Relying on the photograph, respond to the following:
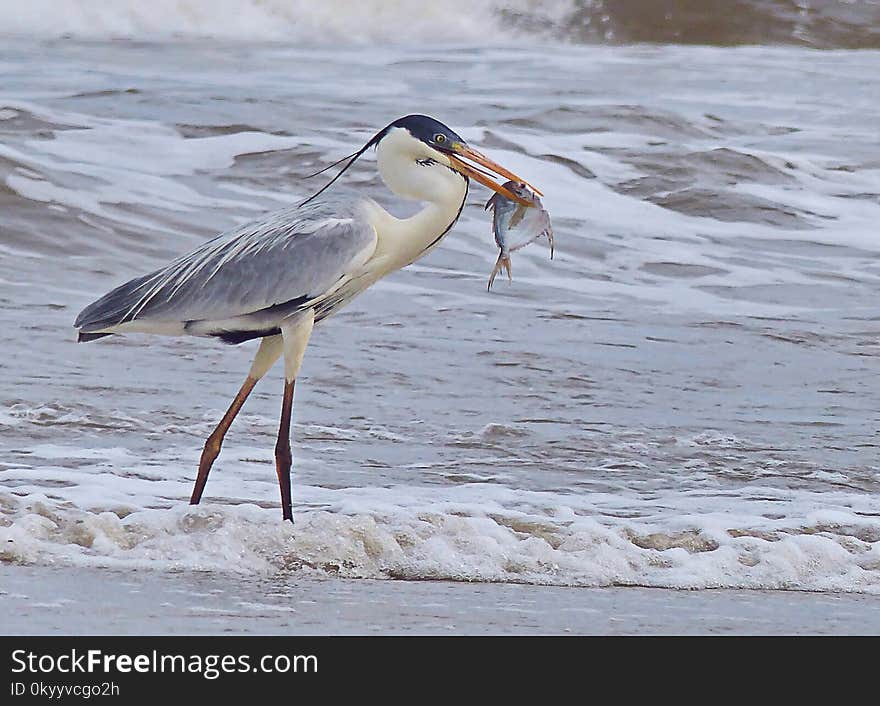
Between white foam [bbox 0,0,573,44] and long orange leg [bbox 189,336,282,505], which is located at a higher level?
white foam [bbox 0,0,573,44]

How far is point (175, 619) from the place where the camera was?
11.1ft

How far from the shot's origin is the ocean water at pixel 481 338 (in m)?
4.32

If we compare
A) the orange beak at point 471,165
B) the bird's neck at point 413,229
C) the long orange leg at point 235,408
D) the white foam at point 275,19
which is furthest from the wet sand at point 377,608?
the white foam at point 275,19

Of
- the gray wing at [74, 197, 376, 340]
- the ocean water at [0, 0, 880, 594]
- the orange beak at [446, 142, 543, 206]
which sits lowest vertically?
the ocean water at [0, 0, 880, 594]

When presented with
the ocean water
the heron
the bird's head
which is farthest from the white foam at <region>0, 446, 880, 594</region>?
the bird's head

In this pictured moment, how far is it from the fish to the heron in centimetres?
4

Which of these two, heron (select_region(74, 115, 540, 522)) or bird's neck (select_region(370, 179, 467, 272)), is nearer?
heron (select_region(74, 115, 540, 522))

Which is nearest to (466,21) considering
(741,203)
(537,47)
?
(537,47)

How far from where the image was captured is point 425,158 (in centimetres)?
460

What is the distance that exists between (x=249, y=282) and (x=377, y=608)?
118cm

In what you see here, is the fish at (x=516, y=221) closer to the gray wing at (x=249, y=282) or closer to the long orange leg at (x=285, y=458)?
the gray wing at (x=249, y=282)

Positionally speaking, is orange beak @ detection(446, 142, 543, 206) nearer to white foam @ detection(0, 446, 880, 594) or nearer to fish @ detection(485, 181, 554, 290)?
fish @ detection(485, 181, 554, 290)

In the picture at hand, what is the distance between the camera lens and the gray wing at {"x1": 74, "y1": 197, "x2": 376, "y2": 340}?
14.5 feet

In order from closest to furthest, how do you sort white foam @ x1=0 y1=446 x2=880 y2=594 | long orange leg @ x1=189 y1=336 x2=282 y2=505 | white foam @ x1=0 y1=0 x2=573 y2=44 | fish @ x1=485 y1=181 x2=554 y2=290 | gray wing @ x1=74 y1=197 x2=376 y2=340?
white foam @ x1=0 y1=446 x2=880 y2=594
gray wing @ x1=74 y1=197 x2=376 y2=340
long orange leg @ x1=189 y1=336 x2=282 y2=505
fish @ x1=485 y1=181 x2=554 y2=290
white foam @ x1=0 y1=0 x2=573 y2=44
